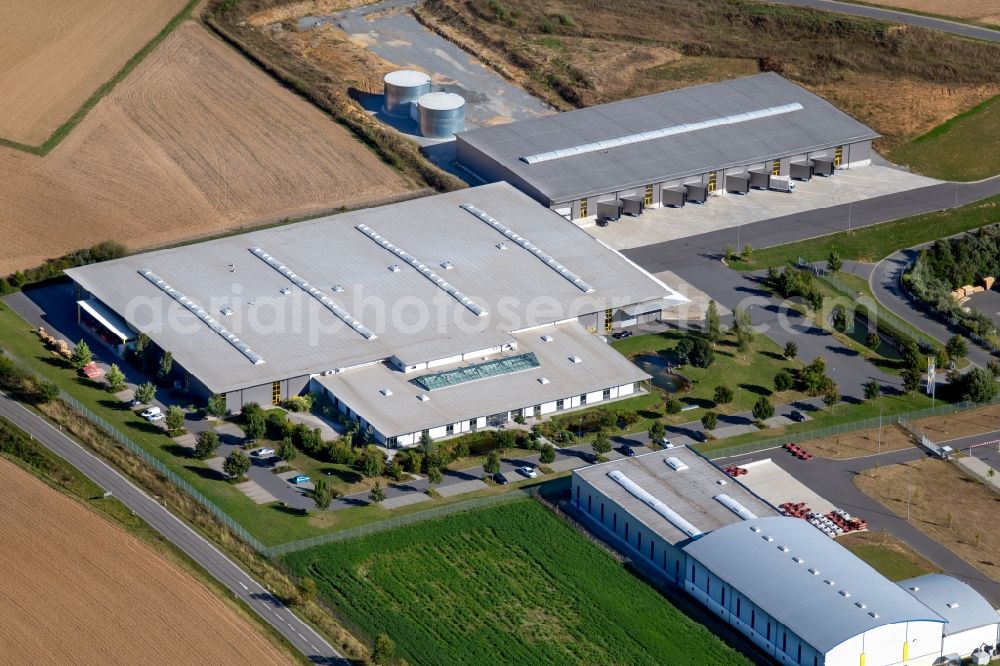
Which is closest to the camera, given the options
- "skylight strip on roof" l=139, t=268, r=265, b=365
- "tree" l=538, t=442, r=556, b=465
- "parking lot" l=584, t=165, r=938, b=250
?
"tree" l=538, t=442, r=556, b=465

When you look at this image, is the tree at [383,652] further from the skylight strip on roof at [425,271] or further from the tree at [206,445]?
the skylight strip on roof at [425,271]

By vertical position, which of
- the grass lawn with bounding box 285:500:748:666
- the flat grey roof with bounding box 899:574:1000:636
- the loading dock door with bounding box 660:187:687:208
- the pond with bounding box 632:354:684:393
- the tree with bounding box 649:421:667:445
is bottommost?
the grass lawn with bounding box 285:500:748:666

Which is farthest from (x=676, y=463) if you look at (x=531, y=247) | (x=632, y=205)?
(x=632, y=205)

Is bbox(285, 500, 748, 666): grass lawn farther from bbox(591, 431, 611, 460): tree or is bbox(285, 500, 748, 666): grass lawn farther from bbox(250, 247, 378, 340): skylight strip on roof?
bbox(250, 247, 378, 340): skylight strip on roof

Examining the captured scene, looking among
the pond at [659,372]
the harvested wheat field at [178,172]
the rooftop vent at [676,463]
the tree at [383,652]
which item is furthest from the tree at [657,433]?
the harvested wheat field at [178,172]

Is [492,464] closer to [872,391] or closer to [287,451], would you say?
[287,451]

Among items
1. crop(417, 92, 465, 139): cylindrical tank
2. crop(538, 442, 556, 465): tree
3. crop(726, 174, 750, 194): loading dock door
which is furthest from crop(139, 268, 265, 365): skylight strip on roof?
crop(726, 174, 750, 194): loading dock door

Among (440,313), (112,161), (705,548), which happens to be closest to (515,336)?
(440,313)
